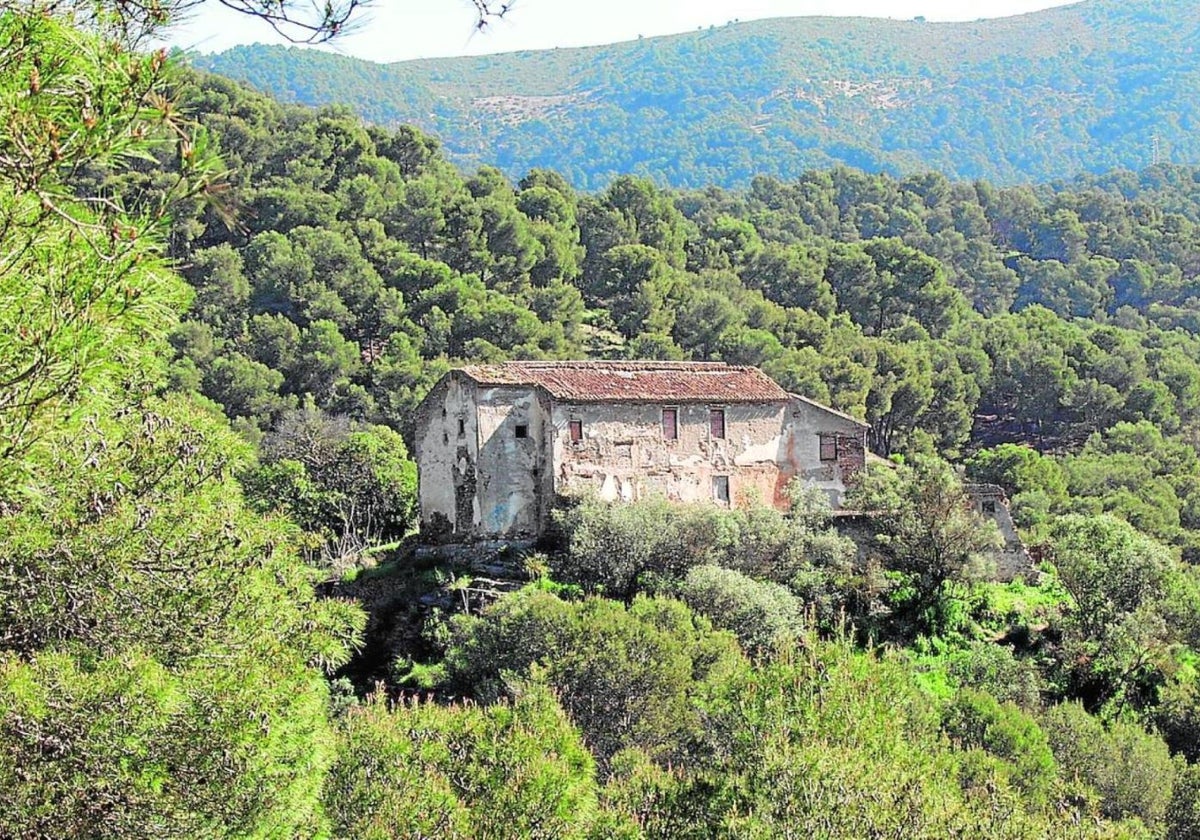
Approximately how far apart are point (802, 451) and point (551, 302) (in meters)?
28.7

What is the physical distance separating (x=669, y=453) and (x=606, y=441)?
165 centimetres

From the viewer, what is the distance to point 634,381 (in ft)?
113

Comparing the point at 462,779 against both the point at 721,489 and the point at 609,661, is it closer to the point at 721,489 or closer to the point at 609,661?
the point at 609,661

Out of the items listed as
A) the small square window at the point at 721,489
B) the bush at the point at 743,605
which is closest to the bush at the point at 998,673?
the bush at the point at 743,605

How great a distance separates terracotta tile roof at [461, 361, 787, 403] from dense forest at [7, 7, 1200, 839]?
2.99 meters

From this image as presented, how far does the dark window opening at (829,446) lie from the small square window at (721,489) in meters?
2.89

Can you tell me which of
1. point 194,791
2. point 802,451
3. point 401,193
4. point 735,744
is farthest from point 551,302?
point 194,791

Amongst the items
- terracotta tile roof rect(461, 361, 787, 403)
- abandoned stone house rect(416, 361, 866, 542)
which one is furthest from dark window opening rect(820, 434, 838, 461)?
terracotta tile roof rect(461, 361, 787, 403)

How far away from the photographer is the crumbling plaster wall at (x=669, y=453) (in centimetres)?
3281

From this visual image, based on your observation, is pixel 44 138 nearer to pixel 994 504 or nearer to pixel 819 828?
pixel 819 828

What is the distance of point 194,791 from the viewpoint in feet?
41.6

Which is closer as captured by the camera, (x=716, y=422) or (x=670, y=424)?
(x=670, y=424)

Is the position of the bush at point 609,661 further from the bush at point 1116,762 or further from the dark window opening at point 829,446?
the dark window opening at point 829,446

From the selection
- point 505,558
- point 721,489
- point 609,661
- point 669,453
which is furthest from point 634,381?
point 609,661
